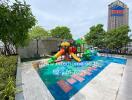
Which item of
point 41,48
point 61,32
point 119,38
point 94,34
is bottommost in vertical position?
point 41,48

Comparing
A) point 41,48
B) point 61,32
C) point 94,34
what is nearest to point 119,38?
point 94,34

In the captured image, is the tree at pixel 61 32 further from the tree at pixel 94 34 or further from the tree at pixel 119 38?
the tree at pixel 119 38

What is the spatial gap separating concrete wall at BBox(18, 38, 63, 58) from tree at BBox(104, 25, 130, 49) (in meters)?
7.61

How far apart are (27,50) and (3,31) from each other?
10574 mm

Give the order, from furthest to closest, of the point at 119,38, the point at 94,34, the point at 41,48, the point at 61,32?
the point at 61,32
the point at 94,34
the point at 119,38
the point at 41,48

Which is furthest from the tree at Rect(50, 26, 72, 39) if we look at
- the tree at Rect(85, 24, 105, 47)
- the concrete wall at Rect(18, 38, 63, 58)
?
the concrete wall at Rect(18, 38, 63, 58)

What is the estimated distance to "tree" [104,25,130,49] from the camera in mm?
21031

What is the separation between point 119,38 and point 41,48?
406 inches

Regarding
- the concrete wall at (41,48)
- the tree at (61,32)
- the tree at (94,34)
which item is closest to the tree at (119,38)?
the tree at (94,34)

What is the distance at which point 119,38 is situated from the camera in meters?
21.3

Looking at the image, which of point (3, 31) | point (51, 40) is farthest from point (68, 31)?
point (3, 31)

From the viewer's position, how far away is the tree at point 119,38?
21031mm

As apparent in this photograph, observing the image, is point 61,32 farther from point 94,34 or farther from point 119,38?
point 119,38

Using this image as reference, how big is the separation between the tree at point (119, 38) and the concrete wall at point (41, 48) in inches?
300
